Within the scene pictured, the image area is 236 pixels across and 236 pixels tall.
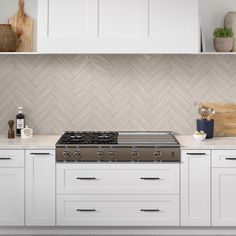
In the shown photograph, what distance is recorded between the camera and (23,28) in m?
4.82

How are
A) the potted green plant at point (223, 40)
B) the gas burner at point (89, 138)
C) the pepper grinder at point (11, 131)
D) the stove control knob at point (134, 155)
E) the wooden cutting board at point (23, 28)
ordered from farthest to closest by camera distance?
the wooden cutting board at point (23, 28) < the pepper grinder at point (11, 131) < the potted green plant at point (223, 40) < the gas burner at point (89, 138) < the stove control knob at point (134, 155)

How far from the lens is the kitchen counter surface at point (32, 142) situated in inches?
169

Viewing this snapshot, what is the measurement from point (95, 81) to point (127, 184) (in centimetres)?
106

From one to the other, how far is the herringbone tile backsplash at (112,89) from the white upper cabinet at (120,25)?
410mm

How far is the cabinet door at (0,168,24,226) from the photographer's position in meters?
4.31

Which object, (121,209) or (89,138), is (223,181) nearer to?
(121,209)

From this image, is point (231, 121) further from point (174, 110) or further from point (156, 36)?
point (156, 36)

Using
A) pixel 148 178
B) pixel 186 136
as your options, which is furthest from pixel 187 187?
pixel 186 136

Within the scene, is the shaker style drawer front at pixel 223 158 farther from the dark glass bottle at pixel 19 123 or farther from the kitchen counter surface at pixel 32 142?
the dark glass bottle at pixel 19 123

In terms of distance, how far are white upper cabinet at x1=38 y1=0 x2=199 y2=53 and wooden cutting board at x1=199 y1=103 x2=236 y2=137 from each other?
0.68 metres

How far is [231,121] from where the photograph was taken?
191 inches

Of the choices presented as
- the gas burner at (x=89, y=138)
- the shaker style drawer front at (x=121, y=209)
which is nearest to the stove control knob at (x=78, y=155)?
the gas burner at (x=89, y=138)

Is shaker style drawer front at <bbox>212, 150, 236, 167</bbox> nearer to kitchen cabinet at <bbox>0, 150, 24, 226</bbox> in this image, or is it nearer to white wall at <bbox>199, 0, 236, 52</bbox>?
white wall at <bbox>199, 0, 236, 52</bbox>

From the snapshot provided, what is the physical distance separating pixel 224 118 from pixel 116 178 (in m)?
1.20
